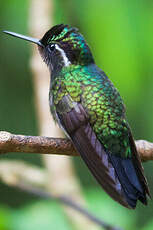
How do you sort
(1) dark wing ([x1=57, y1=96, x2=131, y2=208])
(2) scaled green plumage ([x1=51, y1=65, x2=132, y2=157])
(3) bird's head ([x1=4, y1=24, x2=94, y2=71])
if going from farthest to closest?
(3) bird's head ([x1=4, y1=24, x2=94, y2=71]) < (2) scaled green plumage ([x1=51, y1=65, x2=132, y2=157]) < (1) dark wing ([x1=57, y1=96, x2=131, y2=208])

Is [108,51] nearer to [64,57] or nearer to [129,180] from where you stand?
[64,57]

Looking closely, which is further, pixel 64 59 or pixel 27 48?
pixel 27 48

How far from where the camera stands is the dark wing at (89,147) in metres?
3.22

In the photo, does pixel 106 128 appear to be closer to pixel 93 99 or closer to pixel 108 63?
pixel 93 99

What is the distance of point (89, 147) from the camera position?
347 centimetres

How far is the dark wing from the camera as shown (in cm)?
322

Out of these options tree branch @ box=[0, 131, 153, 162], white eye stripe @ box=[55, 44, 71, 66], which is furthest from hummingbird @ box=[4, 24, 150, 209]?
tree branch @ box=[0, 131, 153, 162]

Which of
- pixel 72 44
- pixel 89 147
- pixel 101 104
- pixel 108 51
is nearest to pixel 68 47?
pixel 72 44

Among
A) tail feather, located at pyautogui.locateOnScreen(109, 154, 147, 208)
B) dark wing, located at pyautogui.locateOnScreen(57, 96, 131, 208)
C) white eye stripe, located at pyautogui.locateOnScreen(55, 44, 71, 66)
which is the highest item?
white eye stripe, located at pyautogui.locateOnScreen(55, 44, 71, 66)

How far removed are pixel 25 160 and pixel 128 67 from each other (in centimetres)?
371

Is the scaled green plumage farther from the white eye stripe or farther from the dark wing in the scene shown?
the white eye stripe

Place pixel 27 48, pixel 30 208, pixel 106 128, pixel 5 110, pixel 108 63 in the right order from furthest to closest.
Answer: pixel 5 110 → pixel 27 48 → pixel 108 63 → pixel 30 208 → pixel 106 128

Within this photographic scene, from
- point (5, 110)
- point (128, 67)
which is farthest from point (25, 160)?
point (128, 67)

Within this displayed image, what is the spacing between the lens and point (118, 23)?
4.06m
